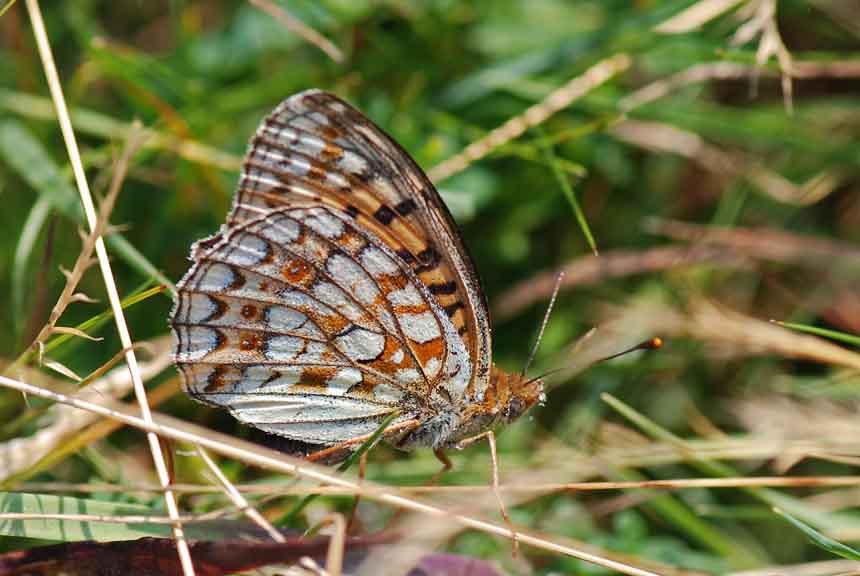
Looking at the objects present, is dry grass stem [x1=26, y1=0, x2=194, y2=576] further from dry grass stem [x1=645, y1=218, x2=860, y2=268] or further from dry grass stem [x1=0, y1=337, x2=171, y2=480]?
dry grass stem [x1=645, y1=218, x2=860, y2=268]

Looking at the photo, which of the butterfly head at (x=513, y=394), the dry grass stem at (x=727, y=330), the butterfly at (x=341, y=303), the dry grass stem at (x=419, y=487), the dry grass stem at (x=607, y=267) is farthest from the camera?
the dry grass stem at (x=607, y=267)

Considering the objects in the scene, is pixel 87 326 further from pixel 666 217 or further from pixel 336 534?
pixel 666 217

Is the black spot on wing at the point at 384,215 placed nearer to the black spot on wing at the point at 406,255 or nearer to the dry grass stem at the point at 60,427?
the black spot on wing at the point at 406,255

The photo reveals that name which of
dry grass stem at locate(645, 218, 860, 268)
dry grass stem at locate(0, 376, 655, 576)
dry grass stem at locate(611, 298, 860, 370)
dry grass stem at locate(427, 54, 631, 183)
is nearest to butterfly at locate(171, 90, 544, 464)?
dry grass stem at locate(0, 376, 655, 576)

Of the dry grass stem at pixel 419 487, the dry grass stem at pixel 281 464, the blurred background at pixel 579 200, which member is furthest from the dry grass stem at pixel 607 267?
the dry grass stem at pixel 281 464

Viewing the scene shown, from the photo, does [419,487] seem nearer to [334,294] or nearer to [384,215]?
[334,294]

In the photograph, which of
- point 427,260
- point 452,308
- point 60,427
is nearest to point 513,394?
point 452,308

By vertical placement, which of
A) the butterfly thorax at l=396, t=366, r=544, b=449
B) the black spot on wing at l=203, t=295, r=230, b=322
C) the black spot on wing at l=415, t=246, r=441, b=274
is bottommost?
the butterfly thorax at l=396, t=366, r=544, b=449
